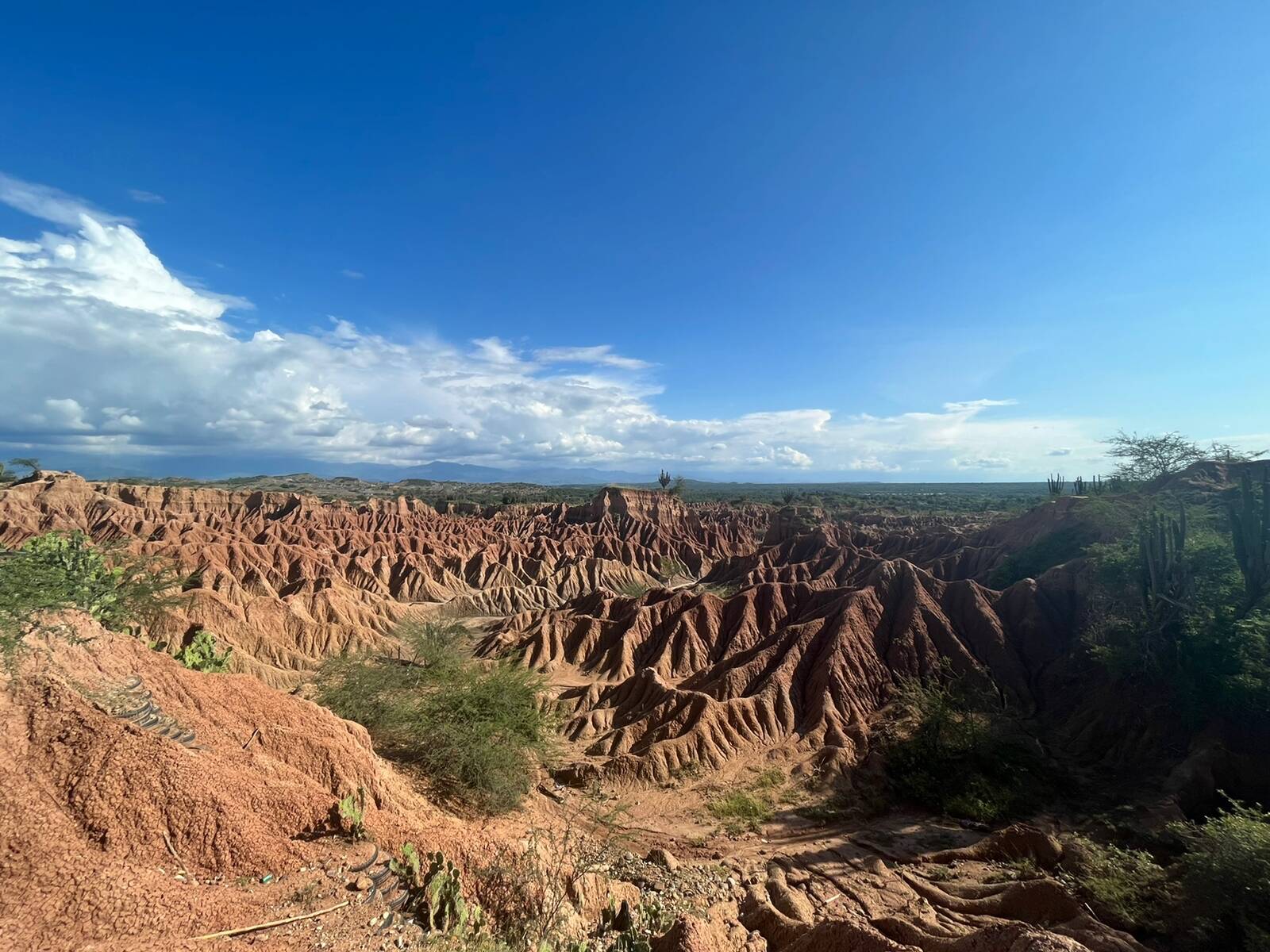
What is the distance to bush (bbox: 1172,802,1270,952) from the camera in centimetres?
1156

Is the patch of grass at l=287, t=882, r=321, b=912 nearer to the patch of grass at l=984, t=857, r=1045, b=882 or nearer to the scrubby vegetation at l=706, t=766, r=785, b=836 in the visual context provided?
the scrubby vegetation at l=706, t=766, r=785, b=836

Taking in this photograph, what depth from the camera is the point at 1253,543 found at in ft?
85.8

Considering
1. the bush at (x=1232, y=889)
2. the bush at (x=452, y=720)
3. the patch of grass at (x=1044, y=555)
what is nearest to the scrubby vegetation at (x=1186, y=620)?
the patch of grass at (x=1044, y=555)

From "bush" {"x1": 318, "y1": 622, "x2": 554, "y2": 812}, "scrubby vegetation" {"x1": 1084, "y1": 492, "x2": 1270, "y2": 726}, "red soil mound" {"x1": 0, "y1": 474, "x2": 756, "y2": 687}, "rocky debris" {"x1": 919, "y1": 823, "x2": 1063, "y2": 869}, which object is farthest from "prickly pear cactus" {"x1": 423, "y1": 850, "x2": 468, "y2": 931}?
"scrubby vegetation" {"x1": 1084, "y1": 492, "x2": 1270, "y2": 726}

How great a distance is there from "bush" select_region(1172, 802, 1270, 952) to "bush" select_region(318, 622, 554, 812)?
682 inches

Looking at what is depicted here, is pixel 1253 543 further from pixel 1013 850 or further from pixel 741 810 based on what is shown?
pixel 741 810

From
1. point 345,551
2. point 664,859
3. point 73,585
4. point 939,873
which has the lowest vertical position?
point 939,873

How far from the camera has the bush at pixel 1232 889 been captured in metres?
11.6

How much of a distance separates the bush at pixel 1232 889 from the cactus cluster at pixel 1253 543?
18.3 metres

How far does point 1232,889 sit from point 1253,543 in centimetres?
2266

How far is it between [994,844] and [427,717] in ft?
64.2

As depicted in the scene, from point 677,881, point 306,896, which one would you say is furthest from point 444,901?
point 677,881

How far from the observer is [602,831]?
20016 millimetres

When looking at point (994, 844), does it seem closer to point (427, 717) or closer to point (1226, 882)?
point (1226, 882)
